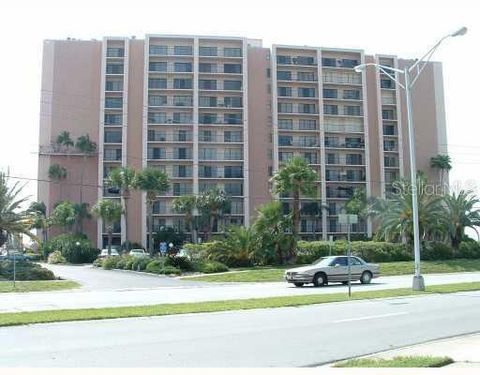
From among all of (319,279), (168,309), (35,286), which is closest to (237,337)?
(168,309)

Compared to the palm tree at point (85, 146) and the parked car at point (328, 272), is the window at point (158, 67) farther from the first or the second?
the parked car at point (328, 272)

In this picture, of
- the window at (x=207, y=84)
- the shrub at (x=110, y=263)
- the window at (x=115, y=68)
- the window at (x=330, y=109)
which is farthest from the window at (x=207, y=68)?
the shrub at (x=110, y=263)

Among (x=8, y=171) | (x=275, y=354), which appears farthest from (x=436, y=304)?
(x=8, y=171)

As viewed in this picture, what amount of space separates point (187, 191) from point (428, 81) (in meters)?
47.3

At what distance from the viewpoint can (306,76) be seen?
97000 millimetres

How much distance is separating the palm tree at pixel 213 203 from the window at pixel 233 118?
41.7ft

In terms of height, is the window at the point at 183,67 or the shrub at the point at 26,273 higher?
the window at the point at 183,67

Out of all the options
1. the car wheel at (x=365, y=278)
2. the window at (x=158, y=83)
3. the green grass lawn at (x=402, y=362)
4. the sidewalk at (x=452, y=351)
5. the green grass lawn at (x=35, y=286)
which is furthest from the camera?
the window at (x=158, y=83)

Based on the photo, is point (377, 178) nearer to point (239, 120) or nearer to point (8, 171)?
point (239, 120)

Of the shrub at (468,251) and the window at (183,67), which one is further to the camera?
the window at (183,67)

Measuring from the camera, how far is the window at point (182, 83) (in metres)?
93.4

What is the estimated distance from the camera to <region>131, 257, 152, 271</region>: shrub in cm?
4588

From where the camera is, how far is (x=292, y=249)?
153 feet

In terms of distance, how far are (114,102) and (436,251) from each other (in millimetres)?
58717
